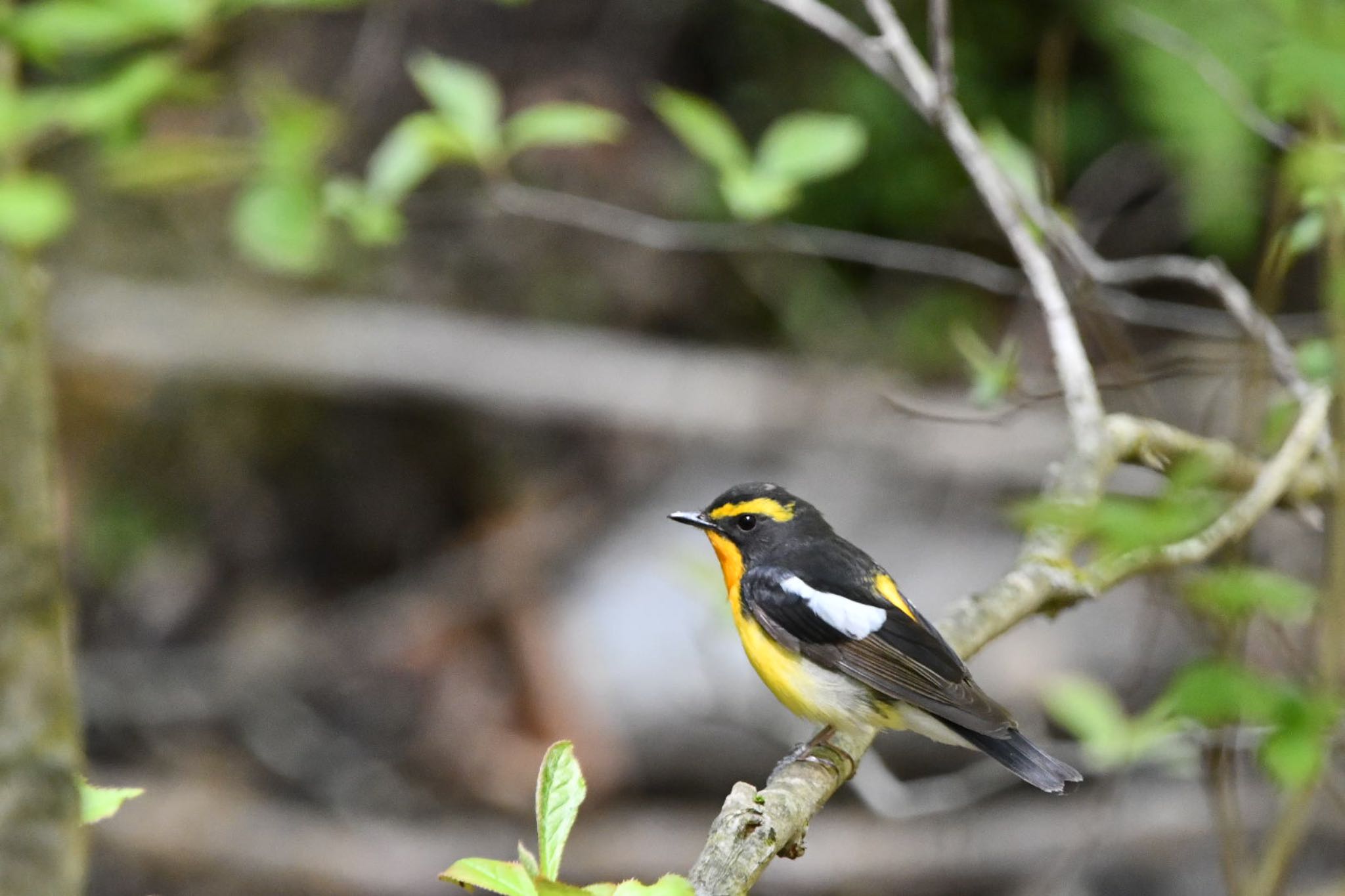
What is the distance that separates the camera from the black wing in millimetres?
2736

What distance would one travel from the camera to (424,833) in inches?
212

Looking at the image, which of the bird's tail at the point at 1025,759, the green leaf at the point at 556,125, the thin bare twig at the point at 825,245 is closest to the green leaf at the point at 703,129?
the green leaf at the point at 556,125

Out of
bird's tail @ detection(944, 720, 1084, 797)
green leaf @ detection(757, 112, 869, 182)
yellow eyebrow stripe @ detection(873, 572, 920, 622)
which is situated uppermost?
green leaf @ detection(757, 112, 869, 182)

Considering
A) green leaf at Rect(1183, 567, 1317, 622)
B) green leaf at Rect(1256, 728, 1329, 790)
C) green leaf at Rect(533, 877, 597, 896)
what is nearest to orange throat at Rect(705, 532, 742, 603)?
green leaf at Rect(1183, 567, 1317, 622)

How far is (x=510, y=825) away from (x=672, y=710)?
841 millimetres

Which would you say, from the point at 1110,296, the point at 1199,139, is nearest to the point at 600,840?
the point at 1110,296

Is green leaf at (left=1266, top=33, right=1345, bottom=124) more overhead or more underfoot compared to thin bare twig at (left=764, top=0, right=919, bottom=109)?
more underfoot

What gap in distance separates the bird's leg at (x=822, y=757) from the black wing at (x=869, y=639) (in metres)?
0.16

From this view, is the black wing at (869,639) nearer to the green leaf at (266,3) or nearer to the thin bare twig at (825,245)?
the thin bare twig at (825,245)

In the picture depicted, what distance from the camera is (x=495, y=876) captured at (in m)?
1.34

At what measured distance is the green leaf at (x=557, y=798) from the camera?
1.42 meters

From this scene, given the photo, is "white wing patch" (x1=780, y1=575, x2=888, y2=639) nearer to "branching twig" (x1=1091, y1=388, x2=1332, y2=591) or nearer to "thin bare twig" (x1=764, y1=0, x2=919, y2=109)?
"branching twig" (x1=1091, y1=388, x2=1332, y2=591)

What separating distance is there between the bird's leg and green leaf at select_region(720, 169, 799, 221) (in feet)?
4.08

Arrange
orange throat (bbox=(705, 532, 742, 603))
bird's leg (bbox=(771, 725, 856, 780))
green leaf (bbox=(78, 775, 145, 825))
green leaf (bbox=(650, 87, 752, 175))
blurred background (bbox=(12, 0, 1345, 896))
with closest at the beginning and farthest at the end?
green leaf (bbox=(78, 775, 145, 825)) → bird's leg (bbox=(771, 725, 856, 780)) → green leaf (bbox=(650, 87, 752, 175)) → orange throat (bbox=(705, 532, 742, 603)) → blurred background (bbox=(12, 0, 1345, 896))
